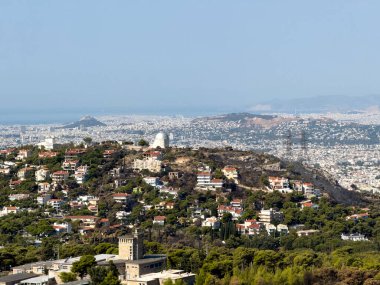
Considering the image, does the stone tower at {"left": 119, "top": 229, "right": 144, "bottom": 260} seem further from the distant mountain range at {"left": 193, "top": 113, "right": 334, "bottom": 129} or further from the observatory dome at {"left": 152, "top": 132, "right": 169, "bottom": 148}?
the distant mountain range at {"left": 193, "top": 113, "right": 334, "bottom": 129}

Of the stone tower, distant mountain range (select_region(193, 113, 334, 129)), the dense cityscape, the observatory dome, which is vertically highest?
the observatory dome

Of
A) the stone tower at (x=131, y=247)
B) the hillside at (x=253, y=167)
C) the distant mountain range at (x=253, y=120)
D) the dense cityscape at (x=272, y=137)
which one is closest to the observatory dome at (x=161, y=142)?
the hillside at (x=253, y=167)

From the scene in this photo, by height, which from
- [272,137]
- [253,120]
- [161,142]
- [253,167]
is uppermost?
[161,142]

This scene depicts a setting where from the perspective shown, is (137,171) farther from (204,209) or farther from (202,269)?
(202,269)

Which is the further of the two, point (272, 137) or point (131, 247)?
point (272, 137)

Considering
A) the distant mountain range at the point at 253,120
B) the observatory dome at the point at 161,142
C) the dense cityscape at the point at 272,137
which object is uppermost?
the observatory dome at the point at 161,142

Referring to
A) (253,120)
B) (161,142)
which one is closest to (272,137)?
(253,120)

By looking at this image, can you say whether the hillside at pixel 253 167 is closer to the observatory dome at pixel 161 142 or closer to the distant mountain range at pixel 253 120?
the observatory dome at pixel 161 142

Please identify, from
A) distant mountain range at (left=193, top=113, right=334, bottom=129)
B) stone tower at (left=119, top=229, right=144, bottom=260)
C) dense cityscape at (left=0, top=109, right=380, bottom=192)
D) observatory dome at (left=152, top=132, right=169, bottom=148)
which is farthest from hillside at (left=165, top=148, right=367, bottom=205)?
distant mountain range at (left=193, top=113, right=334, bottom=129)

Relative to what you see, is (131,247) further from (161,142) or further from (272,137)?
(272,137)

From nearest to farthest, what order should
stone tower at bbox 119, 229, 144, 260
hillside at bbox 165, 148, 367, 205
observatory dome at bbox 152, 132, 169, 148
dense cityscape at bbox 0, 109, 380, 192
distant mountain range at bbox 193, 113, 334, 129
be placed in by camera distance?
stone tower at bbox 119, 229, 144, 260
hillside at bbox 165, 148, 367, 205
observatory dome at bbox 152, 132, 169, 148
dense cityscape at bbox 0, 109, 380, 192
distant mountain range at bbox 193, 113, 334, 129

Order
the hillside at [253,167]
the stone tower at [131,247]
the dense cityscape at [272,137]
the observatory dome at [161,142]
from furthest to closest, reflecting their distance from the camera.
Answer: the dense cityscape at [272,137], the observatory dome at [161,142], the hillside at [253,167], the stone tower at [131,247]
